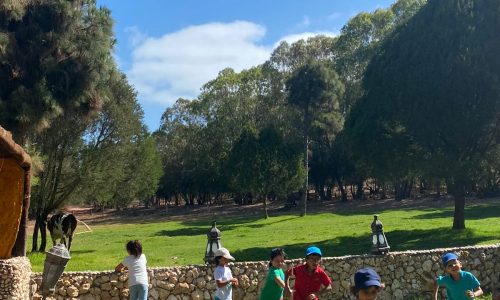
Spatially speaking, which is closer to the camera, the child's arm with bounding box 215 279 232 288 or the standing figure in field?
the child's arm with bounding box 215 279 232 288

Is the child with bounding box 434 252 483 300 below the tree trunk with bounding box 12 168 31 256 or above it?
below

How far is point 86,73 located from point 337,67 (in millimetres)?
38012

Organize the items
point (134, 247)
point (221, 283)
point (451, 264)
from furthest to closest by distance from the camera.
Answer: point (134, 247) → point (221, 283) → point (451, 264)

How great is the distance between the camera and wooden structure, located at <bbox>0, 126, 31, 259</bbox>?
31.7 ft

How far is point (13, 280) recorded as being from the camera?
9.18 m

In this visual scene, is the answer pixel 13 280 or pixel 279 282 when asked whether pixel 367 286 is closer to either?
pixel 279 282

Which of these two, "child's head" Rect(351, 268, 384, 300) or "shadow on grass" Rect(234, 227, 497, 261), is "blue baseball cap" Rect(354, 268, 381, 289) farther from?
"shadow on grass" Rect(234, 227, 497, 261)

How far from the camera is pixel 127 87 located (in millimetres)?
29469

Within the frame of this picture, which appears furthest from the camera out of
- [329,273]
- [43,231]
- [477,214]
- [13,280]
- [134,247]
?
[477,214]

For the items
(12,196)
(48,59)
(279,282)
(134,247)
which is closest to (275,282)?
(279,282)

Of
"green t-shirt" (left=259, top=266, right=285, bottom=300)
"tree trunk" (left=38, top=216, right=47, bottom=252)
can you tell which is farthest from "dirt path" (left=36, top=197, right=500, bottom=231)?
"green t-shirt" (left=259, top=266, right=285, bottom=300)

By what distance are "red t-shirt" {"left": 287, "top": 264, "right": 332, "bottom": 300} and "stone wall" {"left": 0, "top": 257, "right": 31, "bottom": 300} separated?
526 centimetres

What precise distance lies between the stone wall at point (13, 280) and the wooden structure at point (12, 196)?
1.26ft

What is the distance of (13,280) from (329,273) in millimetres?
6203
